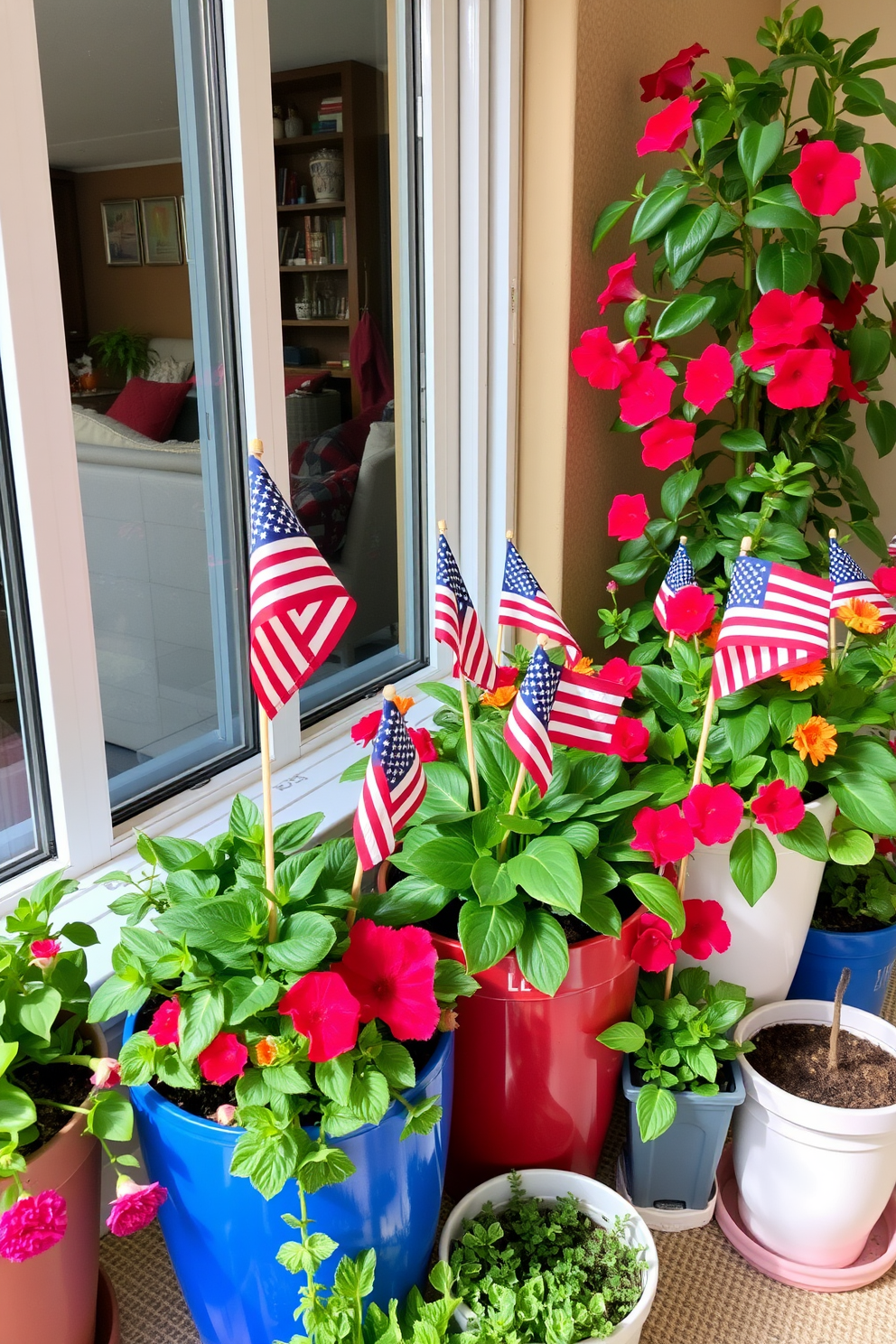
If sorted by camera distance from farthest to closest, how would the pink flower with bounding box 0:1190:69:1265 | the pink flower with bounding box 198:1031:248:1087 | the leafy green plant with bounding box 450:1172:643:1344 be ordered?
the leafy green plant with bounding box 450:1172:643:1344
the pink flower with bounding box 198:1031:248:1087
the pink flower with bounding box 0:1190:69:1265

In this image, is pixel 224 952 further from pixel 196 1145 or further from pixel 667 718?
pixel 667 718

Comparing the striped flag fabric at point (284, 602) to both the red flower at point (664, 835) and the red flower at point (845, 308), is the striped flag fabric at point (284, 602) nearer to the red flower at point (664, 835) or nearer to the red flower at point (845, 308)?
the red flower at point (664, 835)

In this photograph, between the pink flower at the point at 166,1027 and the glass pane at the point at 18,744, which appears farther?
the glass pane at the point at 18,744

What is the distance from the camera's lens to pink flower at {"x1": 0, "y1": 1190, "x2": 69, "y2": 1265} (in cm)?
84

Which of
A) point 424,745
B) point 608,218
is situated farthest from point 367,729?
point 608,218

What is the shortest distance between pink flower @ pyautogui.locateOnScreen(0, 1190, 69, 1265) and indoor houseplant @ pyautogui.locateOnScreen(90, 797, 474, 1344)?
0.44 feet

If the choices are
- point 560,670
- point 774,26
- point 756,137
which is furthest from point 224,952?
point 774,26

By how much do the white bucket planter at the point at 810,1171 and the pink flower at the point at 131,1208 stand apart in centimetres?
76

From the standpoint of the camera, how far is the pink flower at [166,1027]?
3.18 ft

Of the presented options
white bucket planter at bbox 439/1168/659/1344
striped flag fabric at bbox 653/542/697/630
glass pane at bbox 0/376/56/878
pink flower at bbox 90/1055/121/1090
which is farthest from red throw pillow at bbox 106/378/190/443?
white bucket planter at bbox 439/1168/659/1344

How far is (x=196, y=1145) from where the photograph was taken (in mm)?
989

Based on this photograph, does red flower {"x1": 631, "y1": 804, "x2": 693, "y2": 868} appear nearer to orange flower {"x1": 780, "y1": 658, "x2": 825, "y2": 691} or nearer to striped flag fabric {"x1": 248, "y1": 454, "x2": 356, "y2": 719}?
orange flower {"x1": 780, "y1": 658, "x2": 825, "y2": 691}

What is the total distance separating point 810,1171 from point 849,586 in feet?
2.53

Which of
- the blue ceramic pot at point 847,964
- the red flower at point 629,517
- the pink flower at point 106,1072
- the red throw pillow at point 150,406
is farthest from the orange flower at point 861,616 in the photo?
the pink flower at point 106,1072
